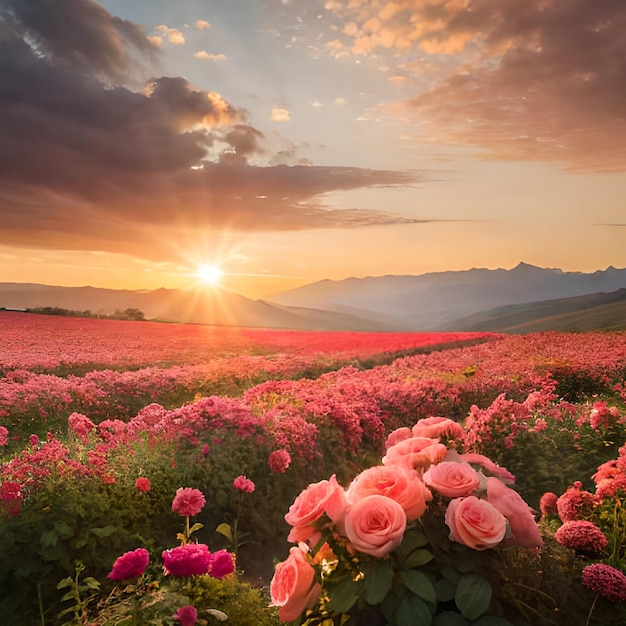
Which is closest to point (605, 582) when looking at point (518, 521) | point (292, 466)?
point (518, 521)

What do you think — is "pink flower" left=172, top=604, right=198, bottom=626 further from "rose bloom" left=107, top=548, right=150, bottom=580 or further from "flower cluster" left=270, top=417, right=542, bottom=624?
"flower cluster" left=270, top=417, right=542, bottom=624

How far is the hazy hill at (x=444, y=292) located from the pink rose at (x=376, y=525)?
18.0 ft

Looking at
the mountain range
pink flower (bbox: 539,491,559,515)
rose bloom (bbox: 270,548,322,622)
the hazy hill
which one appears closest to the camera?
rose bloom (bbox: 270,548,322,622)

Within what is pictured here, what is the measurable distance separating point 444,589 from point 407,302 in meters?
7.09

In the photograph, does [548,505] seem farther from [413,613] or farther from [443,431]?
[413,613]

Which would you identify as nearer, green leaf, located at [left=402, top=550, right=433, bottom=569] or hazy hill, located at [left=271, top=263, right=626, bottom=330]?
green leaf, located at [left=402, top=550, right=433, bottom=569]

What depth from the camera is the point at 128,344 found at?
272 inches

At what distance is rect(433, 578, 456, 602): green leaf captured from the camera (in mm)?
2037

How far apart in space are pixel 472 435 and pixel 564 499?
5.15 feet

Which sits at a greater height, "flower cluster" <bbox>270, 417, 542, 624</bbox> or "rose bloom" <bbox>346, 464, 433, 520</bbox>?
"rose bloom" <bbox>346, 464, 433, 520</bbox>

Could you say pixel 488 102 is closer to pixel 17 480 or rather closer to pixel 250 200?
pixel 250 200

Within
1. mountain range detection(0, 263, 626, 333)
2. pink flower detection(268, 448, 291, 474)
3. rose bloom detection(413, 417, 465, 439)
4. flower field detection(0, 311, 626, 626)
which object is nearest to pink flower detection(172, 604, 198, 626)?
flower field detection(0, 311, 626, 626)

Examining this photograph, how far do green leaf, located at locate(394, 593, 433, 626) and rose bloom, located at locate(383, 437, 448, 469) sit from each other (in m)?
0.56

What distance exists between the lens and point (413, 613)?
1.94 metres
